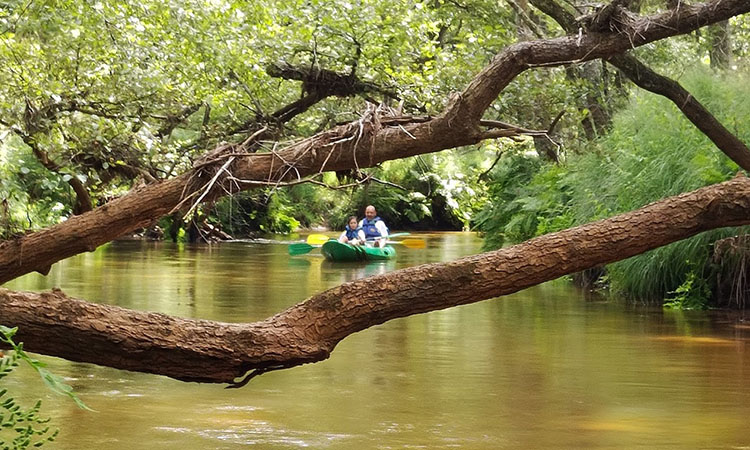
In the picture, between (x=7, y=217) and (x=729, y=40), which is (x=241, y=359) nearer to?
(x=7, y=217)

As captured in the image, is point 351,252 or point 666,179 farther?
point 351,252

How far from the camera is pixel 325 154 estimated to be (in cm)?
751

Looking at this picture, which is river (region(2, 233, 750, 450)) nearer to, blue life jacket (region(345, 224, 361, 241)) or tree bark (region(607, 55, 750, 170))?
tree bark (region(607, 55, 750, 170))

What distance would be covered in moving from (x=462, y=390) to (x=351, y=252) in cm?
1770

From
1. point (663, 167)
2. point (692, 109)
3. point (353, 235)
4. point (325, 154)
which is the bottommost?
point (353, 235)

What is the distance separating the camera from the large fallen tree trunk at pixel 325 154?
Answer: 7.24m

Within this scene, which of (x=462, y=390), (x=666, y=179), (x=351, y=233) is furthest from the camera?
(x=351, y=233)

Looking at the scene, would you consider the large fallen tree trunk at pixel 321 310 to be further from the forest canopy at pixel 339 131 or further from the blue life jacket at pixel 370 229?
the blue life jacket at pixel 370 229

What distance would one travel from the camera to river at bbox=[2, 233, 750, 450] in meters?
8.28

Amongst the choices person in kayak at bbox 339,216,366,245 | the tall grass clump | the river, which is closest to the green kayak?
person in kayak at bbox 339,216,366,245

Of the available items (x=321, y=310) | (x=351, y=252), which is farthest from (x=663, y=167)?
(x=351, y=252)

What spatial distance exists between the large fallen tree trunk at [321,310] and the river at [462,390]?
6.99ft

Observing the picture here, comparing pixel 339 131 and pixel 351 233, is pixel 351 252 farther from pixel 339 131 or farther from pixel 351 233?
pixel 339 131

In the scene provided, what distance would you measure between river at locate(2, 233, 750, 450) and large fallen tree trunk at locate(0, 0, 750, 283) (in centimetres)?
134
